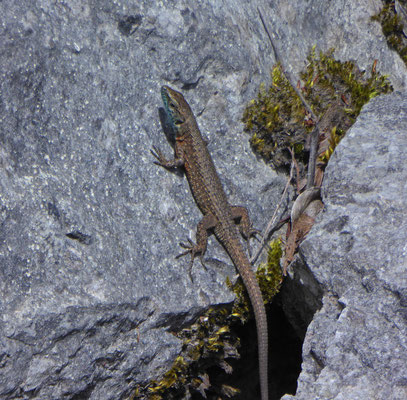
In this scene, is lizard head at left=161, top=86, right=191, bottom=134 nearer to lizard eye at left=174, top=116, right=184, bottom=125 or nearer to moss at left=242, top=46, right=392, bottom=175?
lizard eye at left=174, top=116, right=184, bottom=125

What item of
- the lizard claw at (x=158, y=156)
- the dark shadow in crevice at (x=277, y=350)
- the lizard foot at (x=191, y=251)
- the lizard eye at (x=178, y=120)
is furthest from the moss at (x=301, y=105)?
the dark shadow in crevice at (x=277, y=350)

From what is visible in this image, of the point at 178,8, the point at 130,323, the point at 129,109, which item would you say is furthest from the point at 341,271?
the point at 178,8

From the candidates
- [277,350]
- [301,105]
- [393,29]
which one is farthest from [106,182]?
[393,29]

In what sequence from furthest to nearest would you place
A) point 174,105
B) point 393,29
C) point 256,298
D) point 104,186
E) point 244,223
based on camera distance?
point 393,29
point 244,223
point 174,105
point 256,298
point 104,186

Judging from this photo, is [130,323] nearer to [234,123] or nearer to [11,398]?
[11,398]

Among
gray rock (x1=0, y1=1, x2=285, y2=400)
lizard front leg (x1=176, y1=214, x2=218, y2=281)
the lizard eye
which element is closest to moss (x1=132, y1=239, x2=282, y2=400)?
gray rock (x1=0, y1=1, x2=285, y2=400)

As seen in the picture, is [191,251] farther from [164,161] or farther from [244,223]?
[164,161]

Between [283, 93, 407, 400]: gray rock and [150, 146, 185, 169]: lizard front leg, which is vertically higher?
[150, 146, 185, 169]: lizard front leg
